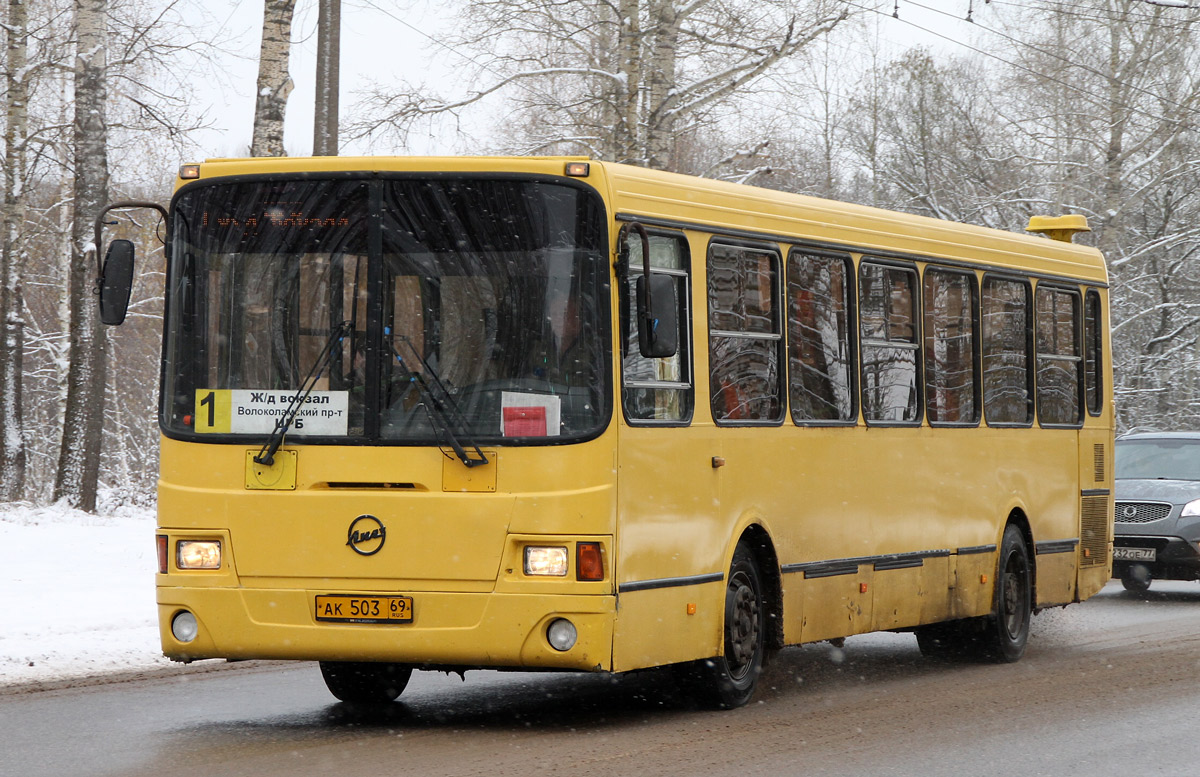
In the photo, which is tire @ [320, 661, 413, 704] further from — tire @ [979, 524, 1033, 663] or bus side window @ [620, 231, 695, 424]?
tire @ [979, 524, 1033, 663]

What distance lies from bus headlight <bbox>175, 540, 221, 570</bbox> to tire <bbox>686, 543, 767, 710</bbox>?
8.21ft

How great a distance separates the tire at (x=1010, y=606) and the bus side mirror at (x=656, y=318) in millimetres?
5225

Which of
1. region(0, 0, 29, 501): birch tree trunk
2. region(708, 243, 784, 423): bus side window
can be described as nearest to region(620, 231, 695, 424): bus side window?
region(708, 243, 784, 423): bus side window

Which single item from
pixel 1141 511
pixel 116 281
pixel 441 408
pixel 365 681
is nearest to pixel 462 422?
pixel 441 408

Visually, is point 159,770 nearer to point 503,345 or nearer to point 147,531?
point 503,345

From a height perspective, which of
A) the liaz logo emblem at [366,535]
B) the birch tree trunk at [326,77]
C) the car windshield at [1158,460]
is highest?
the birch tree trunk at [326,77]

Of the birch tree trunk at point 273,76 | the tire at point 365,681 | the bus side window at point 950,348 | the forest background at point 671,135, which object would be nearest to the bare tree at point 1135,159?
the forest background at point 671,135

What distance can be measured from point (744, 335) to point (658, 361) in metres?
0.98

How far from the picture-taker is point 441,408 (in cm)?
843

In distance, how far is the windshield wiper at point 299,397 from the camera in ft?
28.0

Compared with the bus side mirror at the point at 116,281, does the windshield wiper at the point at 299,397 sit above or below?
below

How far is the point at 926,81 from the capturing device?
41.8 metres

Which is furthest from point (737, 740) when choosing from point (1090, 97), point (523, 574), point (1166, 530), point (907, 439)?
point (1090, 97)

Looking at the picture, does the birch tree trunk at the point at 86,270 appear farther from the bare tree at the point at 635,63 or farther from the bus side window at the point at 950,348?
the bus side window at the point at 950,348
